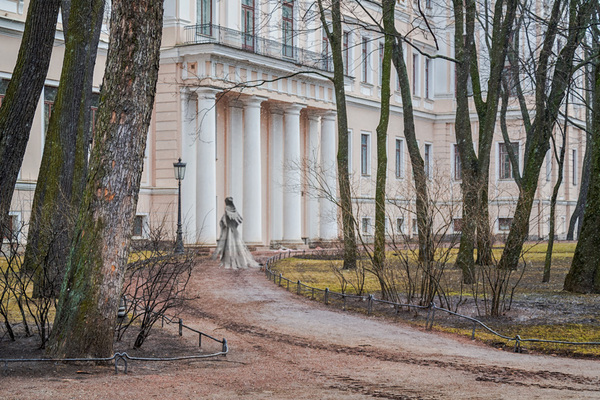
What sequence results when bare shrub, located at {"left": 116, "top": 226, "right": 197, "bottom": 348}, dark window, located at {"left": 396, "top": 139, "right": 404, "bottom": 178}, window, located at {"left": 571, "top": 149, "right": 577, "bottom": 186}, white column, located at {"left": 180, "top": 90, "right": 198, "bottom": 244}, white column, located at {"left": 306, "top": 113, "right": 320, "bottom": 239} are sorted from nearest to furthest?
bare shrub, located at {"left": 116, "top": 226, "right": 197, "bottom": 348}
white column, located at {"left": 180, "top": 90, "right": 198, "bottom": 244}
white column, located at {"left": 306, "top": 113, "right": 320, "bottom": 239}
dark window, located at {"left": 396, "top": 139, "right": 404, "bottom": 178}
window, located at {"left": 571, "top": 149, "right": 577, "bottom": 186}

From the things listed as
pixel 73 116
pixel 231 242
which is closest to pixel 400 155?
pixel 231 242

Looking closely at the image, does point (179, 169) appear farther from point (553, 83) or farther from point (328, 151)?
point (328, 151)

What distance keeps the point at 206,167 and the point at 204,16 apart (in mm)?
5337

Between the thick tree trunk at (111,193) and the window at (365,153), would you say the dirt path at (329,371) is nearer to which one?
the thick tree trunk at (111,193)

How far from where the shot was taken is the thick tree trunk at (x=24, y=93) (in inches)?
469

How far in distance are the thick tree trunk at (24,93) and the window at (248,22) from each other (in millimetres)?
19481

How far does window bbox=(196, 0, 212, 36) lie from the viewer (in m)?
31.1

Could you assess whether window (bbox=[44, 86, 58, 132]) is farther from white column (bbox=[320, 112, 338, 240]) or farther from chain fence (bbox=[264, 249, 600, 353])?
white column (bbox=[320, 112, 338, 240])

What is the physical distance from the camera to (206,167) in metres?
30.4

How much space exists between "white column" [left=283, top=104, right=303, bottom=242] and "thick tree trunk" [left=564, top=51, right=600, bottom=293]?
60.9 feet

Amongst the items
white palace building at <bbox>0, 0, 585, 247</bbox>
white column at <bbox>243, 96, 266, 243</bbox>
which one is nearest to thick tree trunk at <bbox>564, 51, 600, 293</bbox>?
white palace building at <bbox>0, 0, 585, 247</bbox>

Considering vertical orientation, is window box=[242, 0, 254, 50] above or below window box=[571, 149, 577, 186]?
above

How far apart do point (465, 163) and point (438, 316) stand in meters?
7.11

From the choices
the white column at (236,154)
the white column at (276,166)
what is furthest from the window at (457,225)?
the white column at (276,166)
